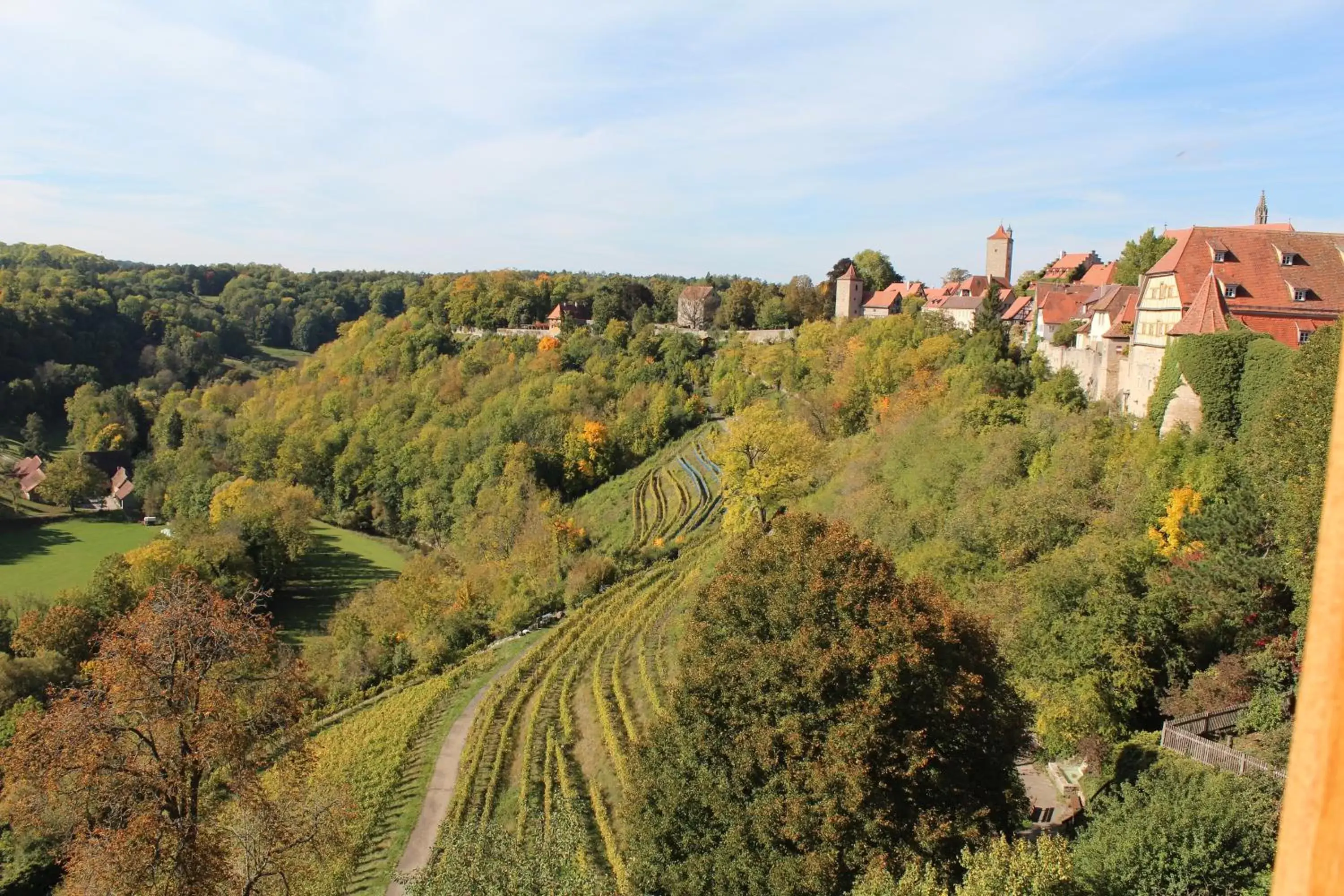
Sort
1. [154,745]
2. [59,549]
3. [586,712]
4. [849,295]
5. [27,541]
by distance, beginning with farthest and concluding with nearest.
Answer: [849,295]
[27,541]
[59,549]
[586,712]
[154,745]

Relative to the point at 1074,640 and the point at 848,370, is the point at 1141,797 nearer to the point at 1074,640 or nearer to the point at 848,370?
the point at 1074,640

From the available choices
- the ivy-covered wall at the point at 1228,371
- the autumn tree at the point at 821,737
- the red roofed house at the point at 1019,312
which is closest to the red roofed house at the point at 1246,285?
the ivy-covered wall at the point at 1228,371

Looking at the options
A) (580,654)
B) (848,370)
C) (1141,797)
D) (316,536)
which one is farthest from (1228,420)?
(316,536)

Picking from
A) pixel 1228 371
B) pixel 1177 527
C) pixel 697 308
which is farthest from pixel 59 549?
pixel 1228 371

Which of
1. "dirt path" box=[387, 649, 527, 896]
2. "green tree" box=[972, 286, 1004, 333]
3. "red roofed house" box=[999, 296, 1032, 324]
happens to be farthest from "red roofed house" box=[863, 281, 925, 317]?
"dirt path" box=[387, 649, 527, 896]

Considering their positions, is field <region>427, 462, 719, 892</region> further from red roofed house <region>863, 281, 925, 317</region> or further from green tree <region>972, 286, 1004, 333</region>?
red roofed house <region>863, 281, 925, 317</region>

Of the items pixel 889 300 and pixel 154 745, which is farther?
pixel 889 300

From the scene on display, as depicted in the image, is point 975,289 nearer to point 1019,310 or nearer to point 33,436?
point 1019,310
